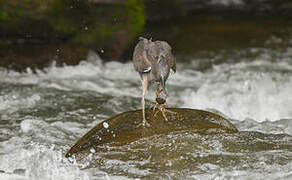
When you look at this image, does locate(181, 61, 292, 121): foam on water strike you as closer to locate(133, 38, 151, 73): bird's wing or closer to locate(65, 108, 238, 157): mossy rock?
locate(65, 108, 238, 157): mossy rock

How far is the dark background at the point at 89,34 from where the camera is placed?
905 cm

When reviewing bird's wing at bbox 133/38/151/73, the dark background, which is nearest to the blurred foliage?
the dark background

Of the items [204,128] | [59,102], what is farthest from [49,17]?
[204,128]

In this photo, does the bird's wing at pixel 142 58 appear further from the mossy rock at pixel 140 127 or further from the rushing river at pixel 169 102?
the rushing river at pixel 169 102

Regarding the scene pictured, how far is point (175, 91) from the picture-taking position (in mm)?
8570

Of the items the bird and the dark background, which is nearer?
the bird

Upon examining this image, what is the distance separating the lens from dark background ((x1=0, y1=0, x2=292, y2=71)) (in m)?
9.05

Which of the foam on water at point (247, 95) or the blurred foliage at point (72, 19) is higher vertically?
the blurred foliage at point (72, 19)

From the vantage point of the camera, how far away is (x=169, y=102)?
26.0ft

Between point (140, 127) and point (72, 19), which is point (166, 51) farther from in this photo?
point (72, 19)

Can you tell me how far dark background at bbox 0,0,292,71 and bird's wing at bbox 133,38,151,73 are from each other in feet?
14.0

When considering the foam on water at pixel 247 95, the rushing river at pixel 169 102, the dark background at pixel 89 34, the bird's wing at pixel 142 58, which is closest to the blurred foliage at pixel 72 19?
the dark background at pixel 89 34

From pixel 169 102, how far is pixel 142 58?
2808 mm

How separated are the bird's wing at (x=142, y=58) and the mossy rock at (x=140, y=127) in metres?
0.58
